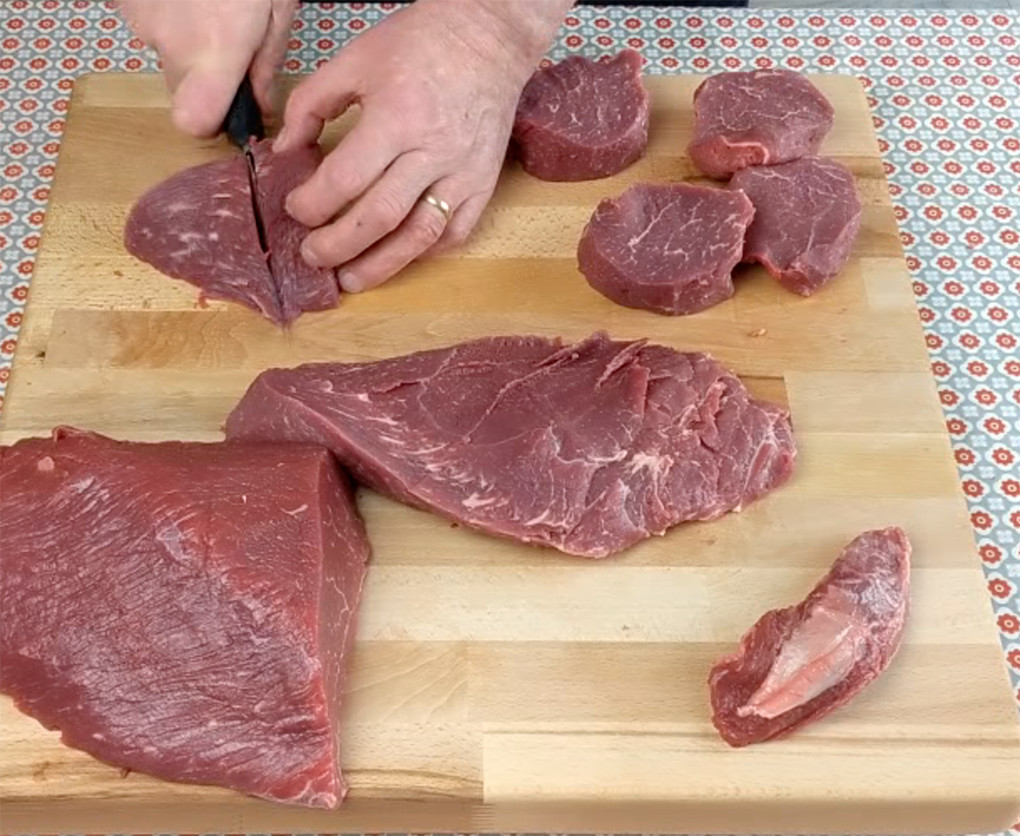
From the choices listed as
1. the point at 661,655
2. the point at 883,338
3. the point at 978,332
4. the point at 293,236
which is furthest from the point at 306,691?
the point at 978,332

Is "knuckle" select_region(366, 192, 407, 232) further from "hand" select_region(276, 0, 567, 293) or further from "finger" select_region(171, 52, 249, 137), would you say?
"finger" select_region(171, 52, 249, 137)

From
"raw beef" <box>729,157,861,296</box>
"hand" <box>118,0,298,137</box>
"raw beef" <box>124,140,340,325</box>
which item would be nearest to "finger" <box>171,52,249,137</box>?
"hand" <box>118,0,298,137</box>

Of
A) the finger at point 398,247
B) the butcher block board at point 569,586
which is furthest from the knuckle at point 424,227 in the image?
the butcher block board at point 569,586

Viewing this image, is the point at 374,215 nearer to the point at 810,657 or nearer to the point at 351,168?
the point at 351,168

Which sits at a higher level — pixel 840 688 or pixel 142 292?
pixel 142 292

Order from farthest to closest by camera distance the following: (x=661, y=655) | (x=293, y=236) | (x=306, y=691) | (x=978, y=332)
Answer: (x=978, y=332), (x=293, y=236), (x=661, y=655), (x=306, y=691)

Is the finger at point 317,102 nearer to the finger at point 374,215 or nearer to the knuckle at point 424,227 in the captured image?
the finger at point 374,215

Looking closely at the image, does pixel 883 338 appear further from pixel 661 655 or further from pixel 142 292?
pixel 142 292

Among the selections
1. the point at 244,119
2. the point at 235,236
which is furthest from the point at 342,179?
the point at 244,119
